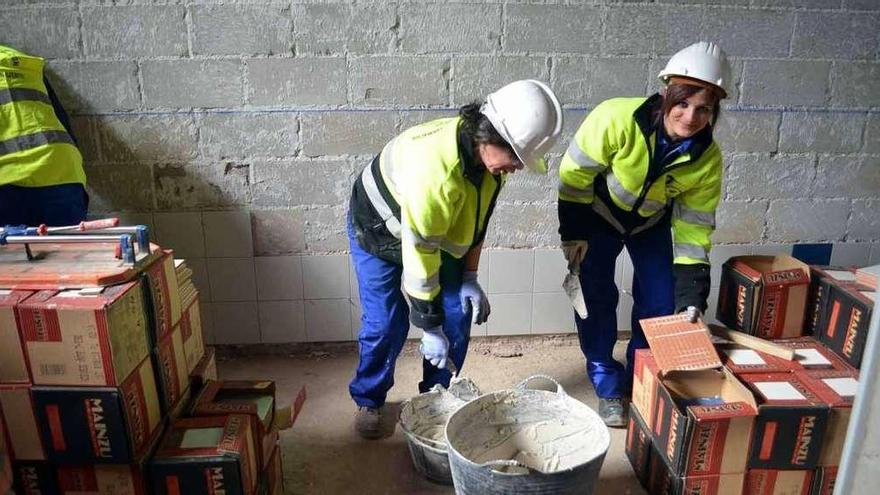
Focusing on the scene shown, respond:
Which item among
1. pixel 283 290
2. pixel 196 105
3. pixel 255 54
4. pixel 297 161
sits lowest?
pixel 283 290

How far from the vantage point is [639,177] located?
6.33 ft

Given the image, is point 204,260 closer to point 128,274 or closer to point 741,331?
point 128,274

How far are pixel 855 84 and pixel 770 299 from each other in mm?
1202

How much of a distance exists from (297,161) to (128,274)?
3.81ft

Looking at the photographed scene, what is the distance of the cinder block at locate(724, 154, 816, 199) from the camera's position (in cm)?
261

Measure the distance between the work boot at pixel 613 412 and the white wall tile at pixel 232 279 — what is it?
1502 millimetres

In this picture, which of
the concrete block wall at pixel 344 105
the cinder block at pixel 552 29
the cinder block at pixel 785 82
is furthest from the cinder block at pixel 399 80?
the cinder block at pixel 785 82

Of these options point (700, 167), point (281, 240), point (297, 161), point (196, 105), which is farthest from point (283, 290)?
point (700, 167)

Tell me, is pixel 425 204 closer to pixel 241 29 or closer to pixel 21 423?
pixel 21 423

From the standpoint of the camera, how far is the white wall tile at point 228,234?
252cm

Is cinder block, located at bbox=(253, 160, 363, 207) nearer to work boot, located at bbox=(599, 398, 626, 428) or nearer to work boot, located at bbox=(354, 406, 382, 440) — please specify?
work boot, located at bbox=(354, 406, 382, 440)

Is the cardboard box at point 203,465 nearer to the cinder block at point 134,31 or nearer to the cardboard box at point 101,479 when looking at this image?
the cardboard box at point 101,479

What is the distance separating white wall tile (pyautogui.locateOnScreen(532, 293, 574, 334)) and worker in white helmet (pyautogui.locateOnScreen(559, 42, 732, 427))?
1.46 ft

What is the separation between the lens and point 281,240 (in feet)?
→ 8.43
